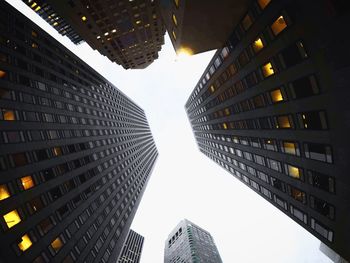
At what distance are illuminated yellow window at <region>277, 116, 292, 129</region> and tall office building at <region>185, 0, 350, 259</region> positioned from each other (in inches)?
5.6

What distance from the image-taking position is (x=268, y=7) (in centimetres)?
2250

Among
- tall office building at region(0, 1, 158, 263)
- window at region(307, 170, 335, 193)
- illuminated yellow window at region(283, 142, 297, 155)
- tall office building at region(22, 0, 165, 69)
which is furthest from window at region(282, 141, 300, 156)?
tall office building at region(22, 0, 165, 69)

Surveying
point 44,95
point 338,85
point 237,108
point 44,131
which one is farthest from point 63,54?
point 338,85

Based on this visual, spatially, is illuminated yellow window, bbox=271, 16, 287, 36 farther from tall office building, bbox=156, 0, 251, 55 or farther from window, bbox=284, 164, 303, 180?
window, bbox=284, 164, 303, 180

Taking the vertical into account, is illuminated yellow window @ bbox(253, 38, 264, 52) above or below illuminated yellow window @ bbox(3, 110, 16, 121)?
below

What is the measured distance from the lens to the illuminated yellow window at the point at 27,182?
26.6 metres

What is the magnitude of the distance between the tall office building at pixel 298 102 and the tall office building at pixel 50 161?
2797 cm

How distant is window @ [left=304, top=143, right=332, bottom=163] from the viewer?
20.1 metres

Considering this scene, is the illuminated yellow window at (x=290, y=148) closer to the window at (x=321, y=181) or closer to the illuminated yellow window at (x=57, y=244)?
the window at (x=321, y=181)

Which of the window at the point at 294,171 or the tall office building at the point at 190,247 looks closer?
the window at the point at 294,171

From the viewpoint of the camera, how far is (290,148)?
2639 centimetres

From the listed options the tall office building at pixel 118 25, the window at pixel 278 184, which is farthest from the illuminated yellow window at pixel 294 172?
the tall office building at pixel 118 25

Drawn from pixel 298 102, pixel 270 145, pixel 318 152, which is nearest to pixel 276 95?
pixel 298 102

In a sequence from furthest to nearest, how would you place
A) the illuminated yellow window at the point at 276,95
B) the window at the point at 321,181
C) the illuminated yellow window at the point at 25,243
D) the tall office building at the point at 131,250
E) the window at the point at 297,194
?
the tall office building at the point at 131,250
the window at the point at 297,194
the illuminated yellow window at the point at 276,95
the illuminated yellow window at the point at 25,243
the window at the point at 321,181
